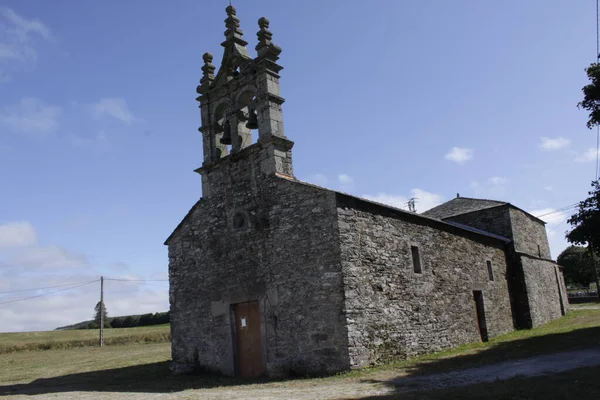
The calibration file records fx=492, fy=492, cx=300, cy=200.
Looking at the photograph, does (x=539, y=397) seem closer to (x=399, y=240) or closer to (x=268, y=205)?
(x=399, y=240)

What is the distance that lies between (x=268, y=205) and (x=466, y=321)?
782 centimetres

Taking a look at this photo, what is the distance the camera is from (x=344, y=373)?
36.5 ft

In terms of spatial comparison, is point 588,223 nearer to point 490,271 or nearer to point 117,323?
point 490,271

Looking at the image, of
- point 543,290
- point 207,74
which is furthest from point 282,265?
point 543,290

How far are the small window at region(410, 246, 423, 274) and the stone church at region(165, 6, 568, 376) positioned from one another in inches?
1.3

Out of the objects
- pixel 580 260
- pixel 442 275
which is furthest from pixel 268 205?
pixel 580 260

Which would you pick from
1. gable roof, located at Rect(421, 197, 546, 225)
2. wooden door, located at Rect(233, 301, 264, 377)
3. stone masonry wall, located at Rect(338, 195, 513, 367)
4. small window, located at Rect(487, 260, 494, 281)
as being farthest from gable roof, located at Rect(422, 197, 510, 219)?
wooden door, located at Rect(233, 301, 264, 377)

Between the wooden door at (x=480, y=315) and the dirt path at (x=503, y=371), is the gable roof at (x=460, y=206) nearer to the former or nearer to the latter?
the wooden door at (x=480, y=315)

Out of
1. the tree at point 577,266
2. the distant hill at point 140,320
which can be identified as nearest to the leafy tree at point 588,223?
the tree at point 577,266

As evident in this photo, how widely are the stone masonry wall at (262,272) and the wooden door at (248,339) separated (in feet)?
0.73

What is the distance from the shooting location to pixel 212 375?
13.8 m

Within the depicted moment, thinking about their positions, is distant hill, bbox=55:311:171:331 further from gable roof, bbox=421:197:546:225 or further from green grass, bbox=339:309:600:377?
green grass, bbox=339:309:600:377

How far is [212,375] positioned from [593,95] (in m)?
14.0

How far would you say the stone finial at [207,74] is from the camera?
15617mm
